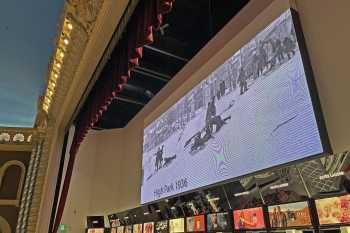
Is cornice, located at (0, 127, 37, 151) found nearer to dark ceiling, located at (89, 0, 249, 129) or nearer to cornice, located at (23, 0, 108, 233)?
cornice, located at (23, 0, 108, 233)

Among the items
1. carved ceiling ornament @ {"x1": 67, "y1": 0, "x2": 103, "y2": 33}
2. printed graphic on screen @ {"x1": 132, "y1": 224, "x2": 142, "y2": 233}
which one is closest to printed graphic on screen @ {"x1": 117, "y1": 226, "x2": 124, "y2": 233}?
printed graphic on screen @ {"x1": 132, "y1": 224, "x2": 142, "y2": 233}

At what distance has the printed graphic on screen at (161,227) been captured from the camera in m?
4.01

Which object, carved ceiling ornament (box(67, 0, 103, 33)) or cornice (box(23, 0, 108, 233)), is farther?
cornice (box(23, 0, 108, 233))

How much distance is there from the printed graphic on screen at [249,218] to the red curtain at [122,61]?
1776 mm

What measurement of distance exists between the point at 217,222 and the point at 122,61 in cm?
201

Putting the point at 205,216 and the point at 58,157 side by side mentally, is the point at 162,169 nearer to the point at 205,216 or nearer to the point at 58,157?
the point at 205,216

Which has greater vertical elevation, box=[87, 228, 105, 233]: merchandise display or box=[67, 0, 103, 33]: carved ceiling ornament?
box=[67, 0, 103, 33]: carved ceiling ornament

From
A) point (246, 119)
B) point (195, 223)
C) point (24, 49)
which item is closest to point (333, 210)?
point (246, 119)

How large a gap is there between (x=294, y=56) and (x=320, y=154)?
0.80 meters

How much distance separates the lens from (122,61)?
10.5 feet

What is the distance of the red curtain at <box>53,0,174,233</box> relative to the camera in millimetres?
→ 2449

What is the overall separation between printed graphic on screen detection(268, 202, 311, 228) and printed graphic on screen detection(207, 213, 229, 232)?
0.62 m

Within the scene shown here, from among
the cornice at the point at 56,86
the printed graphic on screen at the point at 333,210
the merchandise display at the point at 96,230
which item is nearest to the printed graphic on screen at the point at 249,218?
the printed graphic on screen at the point at 333,210

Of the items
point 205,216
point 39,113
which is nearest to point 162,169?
point 205,216
